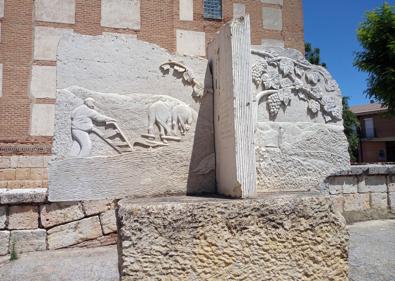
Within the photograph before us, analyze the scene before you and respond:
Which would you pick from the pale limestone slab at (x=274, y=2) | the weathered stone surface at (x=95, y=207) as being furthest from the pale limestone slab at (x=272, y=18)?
the weathered stone surface at (x=95, y=207)

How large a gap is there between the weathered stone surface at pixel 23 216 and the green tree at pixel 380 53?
1036cm

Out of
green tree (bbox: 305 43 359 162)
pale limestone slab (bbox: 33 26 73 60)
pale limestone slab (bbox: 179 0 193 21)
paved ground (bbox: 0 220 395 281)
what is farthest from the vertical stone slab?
green tree (bbox: 305 43 359 162)

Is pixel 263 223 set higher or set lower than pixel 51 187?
lower

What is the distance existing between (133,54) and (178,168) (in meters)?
1.06

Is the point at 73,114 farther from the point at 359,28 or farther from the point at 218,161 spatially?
the point at 359,28

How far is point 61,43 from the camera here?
8.98ft

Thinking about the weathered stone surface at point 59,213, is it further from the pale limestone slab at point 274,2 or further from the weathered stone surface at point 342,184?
the pale limestone slab at point 274,2

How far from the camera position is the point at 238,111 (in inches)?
88.1

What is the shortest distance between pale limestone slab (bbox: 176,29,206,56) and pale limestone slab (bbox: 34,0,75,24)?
3083 millimetres

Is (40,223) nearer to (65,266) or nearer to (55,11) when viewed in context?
(65,266)

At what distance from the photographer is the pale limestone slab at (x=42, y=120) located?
28.9 ft

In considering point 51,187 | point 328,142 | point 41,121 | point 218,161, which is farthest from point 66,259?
point 41,121

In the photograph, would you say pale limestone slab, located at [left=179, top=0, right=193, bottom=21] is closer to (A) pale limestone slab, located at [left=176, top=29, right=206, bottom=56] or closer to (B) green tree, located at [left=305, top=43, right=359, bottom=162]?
(A) pale limestone slab, located at [left=176, top=29, right=206, bottom=56]

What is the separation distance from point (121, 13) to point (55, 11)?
1780 millimetres
